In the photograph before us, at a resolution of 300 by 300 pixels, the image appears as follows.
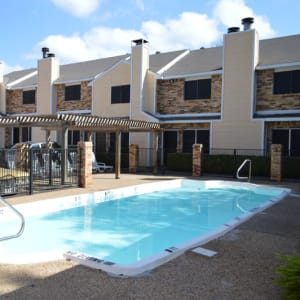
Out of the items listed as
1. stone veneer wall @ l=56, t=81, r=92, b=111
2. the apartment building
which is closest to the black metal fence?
the apartment building

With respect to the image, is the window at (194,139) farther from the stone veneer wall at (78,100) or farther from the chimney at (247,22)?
the stone veneer wall at (78,100)

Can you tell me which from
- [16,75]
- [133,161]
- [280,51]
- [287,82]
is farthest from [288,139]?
[16,75]

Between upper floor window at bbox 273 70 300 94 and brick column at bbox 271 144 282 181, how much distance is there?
164 inches

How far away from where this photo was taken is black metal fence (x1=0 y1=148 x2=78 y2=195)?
11.1m

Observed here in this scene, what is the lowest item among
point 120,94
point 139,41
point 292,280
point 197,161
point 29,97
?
point 292,280

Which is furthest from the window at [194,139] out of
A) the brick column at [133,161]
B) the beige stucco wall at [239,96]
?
the brick column at [133,161]

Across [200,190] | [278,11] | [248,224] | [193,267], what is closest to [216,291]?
[193,267]

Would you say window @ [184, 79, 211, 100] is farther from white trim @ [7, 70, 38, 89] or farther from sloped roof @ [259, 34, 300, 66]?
white trim @ [7, 70, 38, 89]

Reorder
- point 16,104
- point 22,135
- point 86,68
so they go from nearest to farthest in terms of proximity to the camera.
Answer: point 86,68 → point 22,135 → point 16,104

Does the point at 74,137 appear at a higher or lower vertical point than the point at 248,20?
lower

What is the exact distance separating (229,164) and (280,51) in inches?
309

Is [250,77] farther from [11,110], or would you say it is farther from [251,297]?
[11,110]

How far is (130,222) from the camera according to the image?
1009cm

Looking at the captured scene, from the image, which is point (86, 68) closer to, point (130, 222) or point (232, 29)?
point (232, 29)
